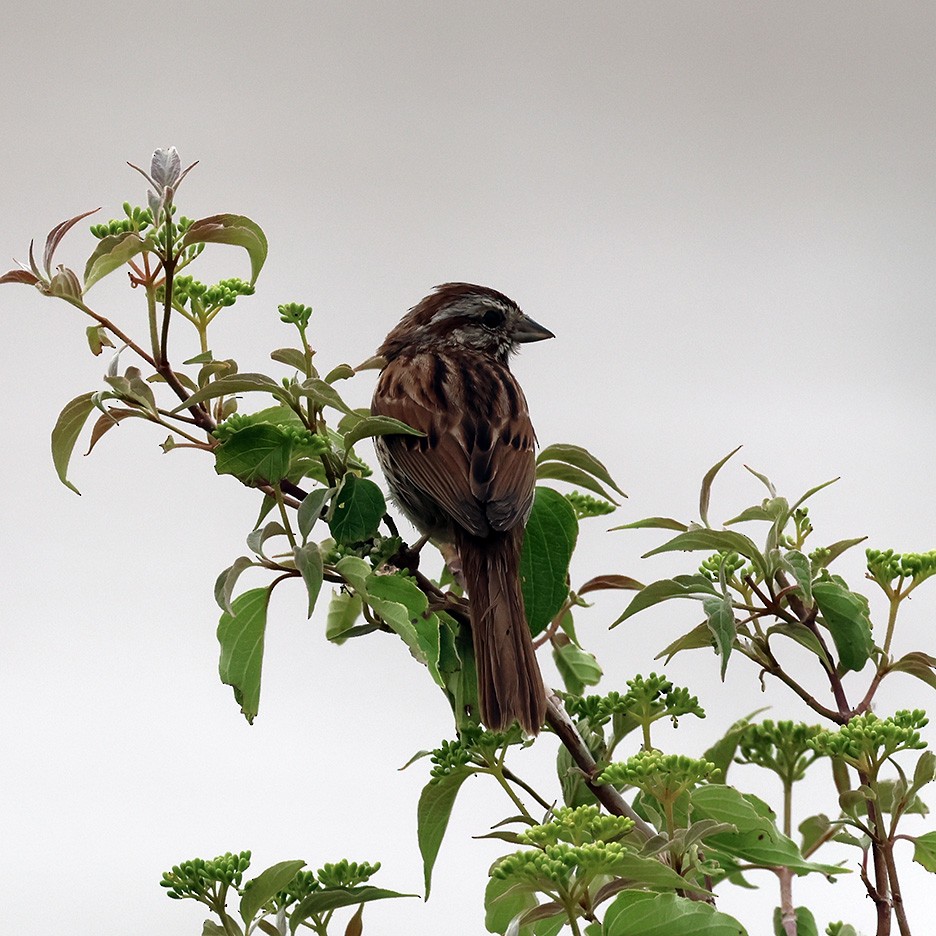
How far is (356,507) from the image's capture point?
2.53ft

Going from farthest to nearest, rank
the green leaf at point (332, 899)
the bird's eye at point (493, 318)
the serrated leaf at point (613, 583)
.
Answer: the bird's eye at point (493, 318) → the serrated leaf at point (613, 583) → the green leaf at point (332, 899)

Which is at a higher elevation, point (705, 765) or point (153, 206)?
point (153, 206)

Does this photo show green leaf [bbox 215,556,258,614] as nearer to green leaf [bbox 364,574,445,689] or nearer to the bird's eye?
green leaf [bbox 364,574,445,689]

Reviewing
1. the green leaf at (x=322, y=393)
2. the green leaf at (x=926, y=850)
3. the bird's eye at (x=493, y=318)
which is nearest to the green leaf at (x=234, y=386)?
the green leaf at (x=322, y=393)

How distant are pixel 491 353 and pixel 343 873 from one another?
728 millimetres

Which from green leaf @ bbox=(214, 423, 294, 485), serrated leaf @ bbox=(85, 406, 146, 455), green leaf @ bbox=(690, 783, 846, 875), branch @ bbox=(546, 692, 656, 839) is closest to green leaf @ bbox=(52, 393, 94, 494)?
serrated leaf @ bbox=(85, 406, 146, 455)

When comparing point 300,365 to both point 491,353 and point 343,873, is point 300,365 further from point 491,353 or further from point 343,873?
point 491,353

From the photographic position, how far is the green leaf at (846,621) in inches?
32.1

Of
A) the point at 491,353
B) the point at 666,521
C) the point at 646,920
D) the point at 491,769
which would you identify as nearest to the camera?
the point at 646,920

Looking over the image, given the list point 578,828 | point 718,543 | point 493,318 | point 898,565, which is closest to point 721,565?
point 718,543

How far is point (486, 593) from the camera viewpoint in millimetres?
897

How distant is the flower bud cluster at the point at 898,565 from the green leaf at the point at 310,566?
0.39 metres

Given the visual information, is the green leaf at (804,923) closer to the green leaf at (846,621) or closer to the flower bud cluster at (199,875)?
the green leaf at (846,621)

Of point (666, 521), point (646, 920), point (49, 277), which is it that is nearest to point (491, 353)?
point (666, 521)
